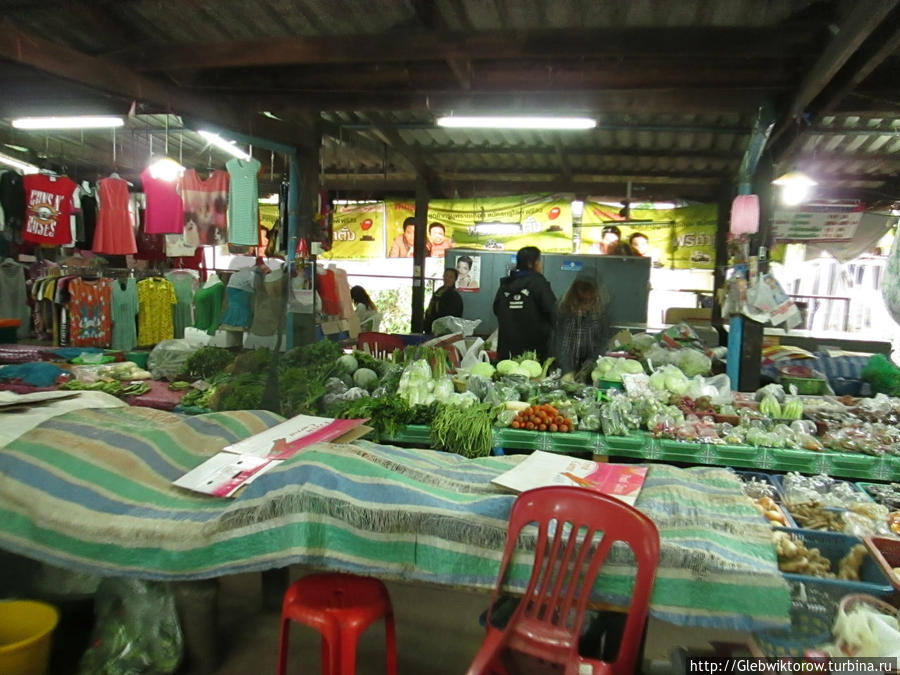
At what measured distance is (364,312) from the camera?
9.35 metres

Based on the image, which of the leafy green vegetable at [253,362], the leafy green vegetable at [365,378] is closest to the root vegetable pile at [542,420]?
the leafy green vegetable at [365,378]

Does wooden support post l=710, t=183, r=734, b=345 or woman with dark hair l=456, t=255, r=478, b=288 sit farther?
woman with dark hair l=456, t=255, r=478, b=288

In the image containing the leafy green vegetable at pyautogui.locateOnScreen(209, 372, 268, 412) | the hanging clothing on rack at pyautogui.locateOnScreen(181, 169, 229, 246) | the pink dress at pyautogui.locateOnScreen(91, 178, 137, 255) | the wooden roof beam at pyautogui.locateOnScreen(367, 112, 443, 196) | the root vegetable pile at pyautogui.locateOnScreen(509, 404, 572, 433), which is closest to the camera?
the root vegetable pile at pyautogui.locateOnScreen(509, 404, 572, 433)

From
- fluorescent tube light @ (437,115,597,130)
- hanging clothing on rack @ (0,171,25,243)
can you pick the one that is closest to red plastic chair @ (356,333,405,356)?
fluorescent tube light @ (437,115,597,130)

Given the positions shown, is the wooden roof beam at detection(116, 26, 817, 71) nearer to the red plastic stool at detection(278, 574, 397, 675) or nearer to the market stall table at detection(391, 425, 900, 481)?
the market stall table at detection(391, 425, 900, 481)

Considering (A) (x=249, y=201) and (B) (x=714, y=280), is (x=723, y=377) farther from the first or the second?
(B) (x=714, y=280)

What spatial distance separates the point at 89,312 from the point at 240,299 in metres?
2.79

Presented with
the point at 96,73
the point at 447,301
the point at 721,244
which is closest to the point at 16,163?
the point at 96,73

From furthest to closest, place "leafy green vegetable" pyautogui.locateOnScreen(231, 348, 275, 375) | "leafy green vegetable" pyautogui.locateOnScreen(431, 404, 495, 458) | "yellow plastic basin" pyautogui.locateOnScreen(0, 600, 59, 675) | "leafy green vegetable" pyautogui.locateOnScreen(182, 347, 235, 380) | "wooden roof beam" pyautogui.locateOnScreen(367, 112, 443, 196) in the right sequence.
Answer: "wooden roof beam" pyautogui.locateOnScreen(367, 112, 443, 196), "leafy green vegetable" pyautogui.locateOnScreen(182, 347, 235, 380), "leafy green vegetable" pyautogui.locateOnScreen(231, 348, 275, 375), "leafy green vegetable" pyautogui.locateOnScreen(431, 404, 495, 458), "yellow plastic basin" pyautogui.locateOnScreen(0, 600, 59, 675)

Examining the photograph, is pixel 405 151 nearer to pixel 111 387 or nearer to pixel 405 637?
pixel 111 387

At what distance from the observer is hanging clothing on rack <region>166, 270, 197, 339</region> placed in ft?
29.8

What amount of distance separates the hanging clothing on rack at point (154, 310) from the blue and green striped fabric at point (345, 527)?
6.53m

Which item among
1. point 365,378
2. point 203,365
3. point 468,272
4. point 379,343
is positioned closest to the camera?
point 365,378

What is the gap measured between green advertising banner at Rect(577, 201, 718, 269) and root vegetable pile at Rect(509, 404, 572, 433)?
6.89 metres
